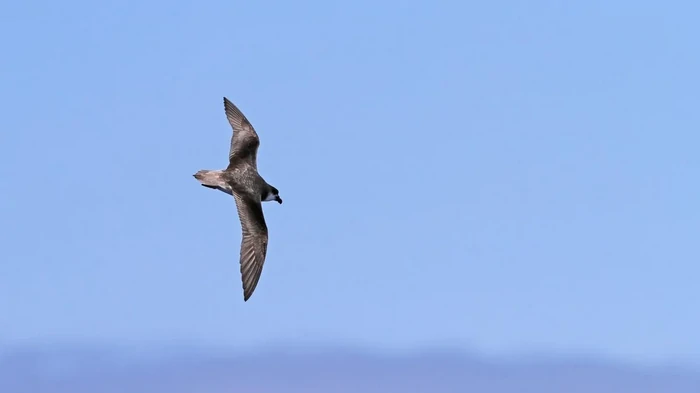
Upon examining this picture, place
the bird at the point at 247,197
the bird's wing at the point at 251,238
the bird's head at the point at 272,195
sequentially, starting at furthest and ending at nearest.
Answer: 1. the bird's head at the point at 272,195
2. the bird at the point at 247,197
3. the bird's wing at the point at 251,238

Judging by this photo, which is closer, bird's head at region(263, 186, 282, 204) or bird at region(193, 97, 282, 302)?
bird at region(193, 97, 282, 302)

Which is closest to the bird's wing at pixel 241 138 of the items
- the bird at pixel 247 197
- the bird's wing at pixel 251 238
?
the bird at pixel 247 197

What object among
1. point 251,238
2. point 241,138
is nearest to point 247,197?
point 251,238

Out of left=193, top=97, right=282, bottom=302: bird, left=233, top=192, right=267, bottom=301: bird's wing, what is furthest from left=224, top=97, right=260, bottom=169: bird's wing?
left=233, top=192, right=267, bottom=301: bird's wing

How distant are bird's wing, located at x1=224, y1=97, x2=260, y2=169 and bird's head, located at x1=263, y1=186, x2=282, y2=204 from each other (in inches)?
49.6

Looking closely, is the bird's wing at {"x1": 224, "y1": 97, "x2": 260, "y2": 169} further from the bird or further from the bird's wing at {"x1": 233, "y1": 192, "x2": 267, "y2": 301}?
the bird's wing at {"x1": 233, "y1": 192, "x2": 267, "y2": 301}

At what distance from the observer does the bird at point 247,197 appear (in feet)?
106

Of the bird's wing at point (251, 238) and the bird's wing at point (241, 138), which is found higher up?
the bird's wing at point (241, 138)

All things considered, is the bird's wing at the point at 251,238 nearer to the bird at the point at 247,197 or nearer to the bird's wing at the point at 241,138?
the bird at the point at 247,197

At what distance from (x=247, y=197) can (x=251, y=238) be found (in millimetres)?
1497

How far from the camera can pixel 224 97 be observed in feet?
130

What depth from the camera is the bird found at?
32.3 metres

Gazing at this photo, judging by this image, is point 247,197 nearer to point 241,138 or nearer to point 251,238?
point 251,238

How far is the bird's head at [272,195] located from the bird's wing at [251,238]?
122 cm
